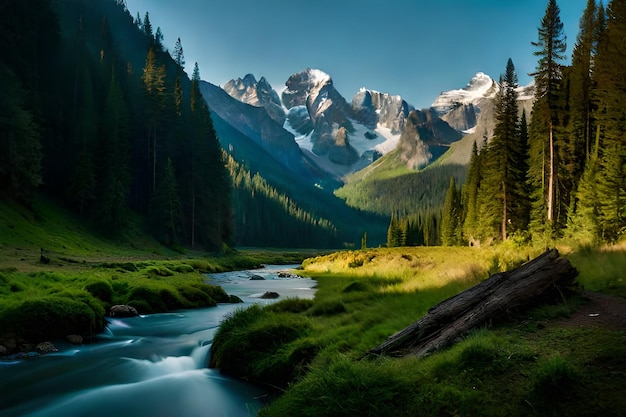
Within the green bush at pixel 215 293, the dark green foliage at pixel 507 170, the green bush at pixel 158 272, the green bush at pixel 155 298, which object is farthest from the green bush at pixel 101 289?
the dark green foliage at pixel 507 170

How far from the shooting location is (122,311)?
1827 centimetres

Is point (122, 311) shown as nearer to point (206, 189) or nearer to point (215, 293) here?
point (215, 293)

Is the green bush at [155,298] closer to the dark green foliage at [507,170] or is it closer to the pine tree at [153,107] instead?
the dark green foliage at [507,170]

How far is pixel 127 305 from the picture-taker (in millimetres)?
19062

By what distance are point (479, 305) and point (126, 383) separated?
9.80 m

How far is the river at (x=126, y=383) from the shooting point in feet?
30.7

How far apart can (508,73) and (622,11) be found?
1349cm

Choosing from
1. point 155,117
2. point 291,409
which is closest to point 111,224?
point 155,117

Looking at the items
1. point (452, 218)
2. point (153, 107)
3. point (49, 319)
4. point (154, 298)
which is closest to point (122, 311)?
point (154, 298)

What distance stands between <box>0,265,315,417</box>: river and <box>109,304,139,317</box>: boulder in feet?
7.85

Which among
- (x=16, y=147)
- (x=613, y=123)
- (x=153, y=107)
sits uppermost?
(x=153, y=107)

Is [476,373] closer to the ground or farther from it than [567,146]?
closer to the ground

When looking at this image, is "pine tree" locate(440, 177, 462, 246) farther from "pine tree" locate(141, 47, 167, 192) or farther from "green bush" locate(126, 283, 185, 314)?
"green bush" locate(126, 283, 185, 314)

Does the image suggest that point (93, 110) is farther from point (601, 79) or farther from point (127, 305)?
point (601, 79)
